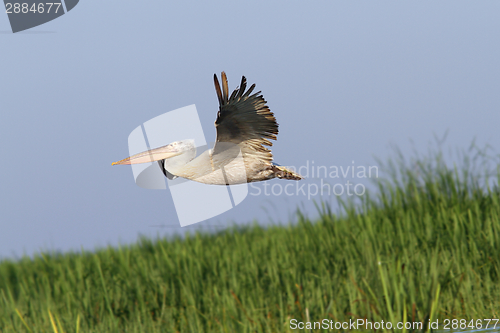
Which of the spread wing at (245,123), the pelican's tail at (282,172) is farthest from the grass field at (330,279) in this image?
the spread wing at (245,123)

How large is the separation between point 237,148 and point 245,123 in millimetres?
279

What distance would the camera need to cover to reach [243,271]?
16.0ft

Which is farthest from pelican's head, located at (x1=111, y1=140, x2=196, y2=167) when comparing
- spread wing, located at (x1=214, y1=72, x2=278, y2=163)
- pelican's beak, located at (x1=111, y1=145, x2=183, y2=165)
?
spread wing, located at (x1=214, y1=72, x2=278, y2=163)

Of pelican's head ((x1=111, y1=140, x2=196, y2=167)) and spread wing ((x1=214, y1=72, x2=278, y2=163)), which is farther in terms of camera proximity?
pelican's head ((x1=111, y1=140, x2=196, y2=167))

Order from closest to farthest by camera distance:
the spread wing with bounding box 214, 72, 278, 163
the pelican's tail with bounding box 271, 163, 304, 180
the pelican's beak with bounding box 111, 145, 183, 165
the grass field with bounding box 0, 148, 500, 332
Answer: the grass field with bounding box 0, 148, 500, 332, the spread wing with bounding box 214, 72, 278, 163, the pelican's tail with bounding box 271, 163, 304, 180, the pelican's beak with bounding box 111, 145, 183, 165

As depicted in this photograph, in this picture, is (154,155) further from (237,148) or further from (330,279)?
(330,279)

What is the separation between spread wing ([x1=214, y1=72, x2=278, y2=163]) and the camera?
4.04 metres

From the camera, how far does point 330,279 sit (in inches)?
167

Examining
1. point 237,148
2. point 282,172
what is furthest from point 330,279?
point 237,148

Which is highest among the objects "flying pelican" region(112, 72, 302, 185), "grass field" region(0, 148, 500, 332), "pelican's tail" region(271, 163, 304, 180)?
"flying pelican" region(112, 72, 302, 185)

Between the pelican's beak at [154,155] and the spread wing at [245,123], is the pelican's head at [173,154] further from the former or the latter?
the spread wing at [245,123]

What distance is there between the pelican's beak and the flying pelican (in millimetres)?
180

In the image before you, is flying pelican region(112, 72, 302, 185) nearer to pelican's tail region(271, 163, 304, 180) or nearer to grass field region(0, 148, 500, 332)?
pelican's tail region(271, 163, 304, 180)

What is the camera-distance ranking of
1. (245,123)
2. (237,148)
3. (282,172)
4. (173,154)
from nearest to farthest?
(245,123) → (237,148) → (282,172) → (173,154)
